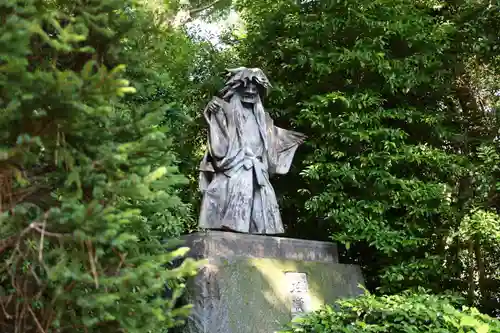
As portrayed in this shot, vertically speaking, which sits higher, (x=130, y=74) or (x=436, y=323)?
(x=130, y=74)

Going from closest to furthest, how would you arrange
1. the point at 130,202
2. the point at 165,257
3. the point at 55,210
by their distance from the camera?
the point at 55,210
the point at 165,257
the point at 130,202

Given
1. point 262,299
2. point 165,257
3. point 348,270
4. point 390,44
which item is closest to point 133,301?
point 165,257

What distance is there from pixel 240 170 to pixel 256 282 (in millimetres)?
1191

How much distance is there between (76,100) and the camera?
10.6ft

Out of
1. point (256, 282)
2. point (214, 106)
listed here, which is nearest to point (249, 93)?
point (214, 106)

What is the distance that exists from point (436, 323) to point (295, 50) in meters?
3.87

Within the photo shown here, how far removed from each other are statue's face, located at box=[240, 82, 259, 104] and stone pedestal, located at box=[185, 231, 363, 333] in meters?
1.47

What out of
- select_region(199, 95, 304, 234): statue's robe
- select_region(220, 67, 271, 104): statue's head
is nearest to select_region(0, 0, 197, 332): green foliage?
select_region(199, 95, 304, 234): statue's robe

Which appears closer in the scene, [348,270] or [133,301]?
[133,301]

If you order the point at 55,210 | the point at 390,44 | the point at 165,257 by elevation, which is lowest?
the point at 165,257

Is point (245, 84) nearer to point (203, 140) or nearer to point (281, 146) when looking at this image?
point (281, 146)

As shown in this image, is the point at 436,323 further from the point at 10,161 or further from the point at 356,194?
the point at 10,161

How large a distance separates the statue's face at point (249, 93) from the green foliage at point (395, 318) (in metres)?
2.29

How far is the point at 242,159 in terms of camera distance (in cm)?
602
